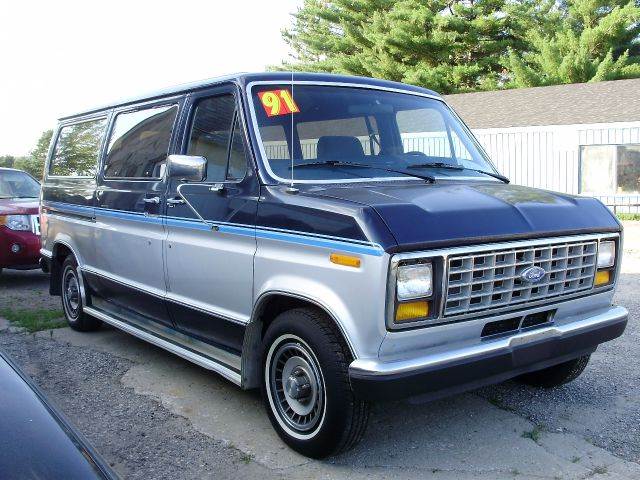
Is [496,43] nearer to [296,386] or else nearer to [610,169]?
[610,169]

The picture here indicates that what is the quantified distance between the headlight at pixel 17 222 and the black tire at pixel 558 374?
7335mm

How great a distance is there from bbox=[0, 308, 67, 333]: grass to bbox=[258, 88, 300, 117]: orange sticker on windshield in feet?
12.9

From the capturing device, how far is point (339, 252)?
333cm

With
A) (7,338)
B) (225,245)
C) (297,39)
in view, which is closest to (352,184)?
(225,245)

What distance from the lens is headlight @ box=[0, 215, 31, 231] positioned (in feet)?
30.2

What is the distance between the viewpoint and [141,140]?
5.45 m

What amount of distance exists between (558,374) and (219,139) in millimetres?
2836

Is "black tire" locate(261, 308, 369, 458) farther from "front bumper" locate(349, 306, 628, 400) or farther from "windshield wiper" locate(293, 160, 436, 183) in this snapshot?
"windshield wiper" locate(293, 160, 436, 183)

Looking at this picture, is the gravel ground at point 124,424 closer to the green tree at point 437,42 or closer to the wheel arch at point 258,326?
the wheel arch at point 258,326

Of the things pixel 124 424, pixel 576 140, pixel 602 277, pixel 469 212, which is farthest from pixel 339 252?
pixel 576 140

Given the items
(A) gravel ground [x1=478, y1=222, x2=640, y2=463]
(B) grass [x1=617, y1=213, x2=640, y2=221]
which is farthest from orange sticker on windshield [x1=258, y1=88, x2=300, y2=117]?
(B) grass [x1=617, y1=213, x2=640, y2=221]

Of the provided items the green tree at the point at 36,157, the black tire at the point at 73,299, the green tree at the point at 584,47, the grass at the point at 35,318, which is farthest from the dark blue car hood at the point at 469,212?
the green tree at the point at 36,157

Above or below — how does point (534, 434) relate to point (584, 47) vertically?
below

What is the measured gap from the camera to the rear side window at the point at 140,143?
5.04m
